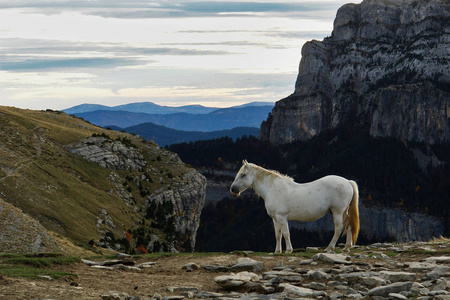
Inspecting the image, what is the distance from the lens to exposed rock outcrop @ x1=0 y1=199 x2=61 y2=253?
119 ft

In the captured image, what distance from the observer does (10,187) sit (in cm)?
5334

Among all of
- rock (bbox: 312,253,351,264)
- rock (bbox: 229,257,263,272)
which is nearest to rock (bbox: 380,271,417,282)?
rock (bbox: 312,253,351,264)

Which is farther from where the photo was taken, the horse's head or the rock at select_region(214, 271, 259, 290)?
the horse's head

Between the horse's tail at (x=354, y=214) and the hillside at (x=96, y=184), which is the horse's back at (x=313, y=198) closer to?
the horse's tail at (x=354, y=214)

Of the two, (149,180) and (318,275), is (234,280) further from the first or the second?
(149,180)

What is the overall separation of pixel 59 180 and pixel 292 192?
142 ft

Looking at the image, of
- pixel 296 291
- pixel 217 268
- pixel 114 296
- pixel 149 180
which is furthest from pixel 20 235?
pixel 149 180

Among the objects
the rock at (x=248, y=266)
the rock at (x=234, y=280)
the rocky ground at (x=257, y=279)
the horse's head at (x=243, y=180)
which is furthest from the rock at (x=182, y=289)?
the horse's head at (x=243, y=180)

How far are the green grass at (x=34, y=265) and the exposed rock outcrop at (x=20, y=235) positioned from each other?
11680 millimetres

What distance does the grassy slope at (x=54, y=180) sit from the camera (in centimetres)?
5166

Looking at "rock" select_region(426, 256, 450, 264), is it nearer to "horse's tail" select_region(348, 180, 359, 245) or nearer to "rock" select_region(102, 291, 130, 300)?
"horse's tail" select_region(348, 180, 359, 245)

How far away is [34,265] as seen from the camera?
22250 millimetres

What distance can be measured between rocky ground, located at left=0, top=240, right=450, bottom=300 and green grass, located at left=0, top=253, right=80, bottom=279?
0.50 metres

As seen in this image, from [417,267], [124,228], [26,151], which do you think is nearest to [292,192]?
[417,267]
